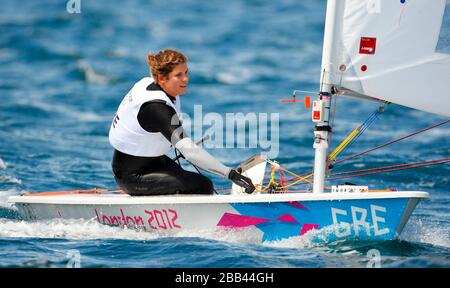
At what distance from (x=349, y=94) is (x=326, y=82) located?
0.95 ft

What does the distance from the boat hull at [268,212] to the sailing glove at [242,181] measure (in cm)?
14

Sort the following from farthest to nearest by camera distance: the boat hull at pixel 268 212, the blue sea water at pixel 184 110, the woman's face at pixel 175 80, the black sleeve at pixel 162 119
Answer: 1. the woman's face at pixel 175 80
2. the black sleeve at pixel 162 119
3. the blue sea water at pixel 184 110
4. the boat hull at pixel 268 212

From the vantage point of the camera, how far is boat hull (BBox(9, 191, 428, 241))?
539cm

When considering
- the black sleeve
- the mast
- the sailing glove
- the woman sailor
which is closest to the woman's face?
the woman sailor

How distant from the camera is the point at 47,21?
836 inches

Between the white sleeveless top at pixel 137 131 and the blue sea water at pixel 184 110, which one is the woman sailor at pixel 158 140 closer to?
the white sleeveless top at pixel 137 131

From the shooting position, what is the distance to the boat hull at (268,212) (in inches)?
212

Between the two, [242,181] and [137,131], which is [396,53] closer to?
[242,181]

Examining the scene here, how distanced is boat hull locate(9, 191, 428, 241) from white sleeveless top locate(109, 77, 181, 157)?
37 cm

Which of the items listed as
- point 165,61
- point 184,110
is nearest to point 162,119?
point 165,61

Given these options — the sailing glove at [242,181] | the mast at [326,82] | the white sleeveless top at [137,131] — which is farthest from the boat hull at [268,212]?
the white sleeveless top at [137,131]

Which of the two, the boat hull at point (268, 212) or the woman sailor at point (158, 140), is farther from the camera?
the woman sailor at point (158, 140)

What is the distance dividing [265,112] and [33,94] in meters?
4.30

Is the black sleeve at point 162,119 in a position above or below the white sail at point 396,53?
below
